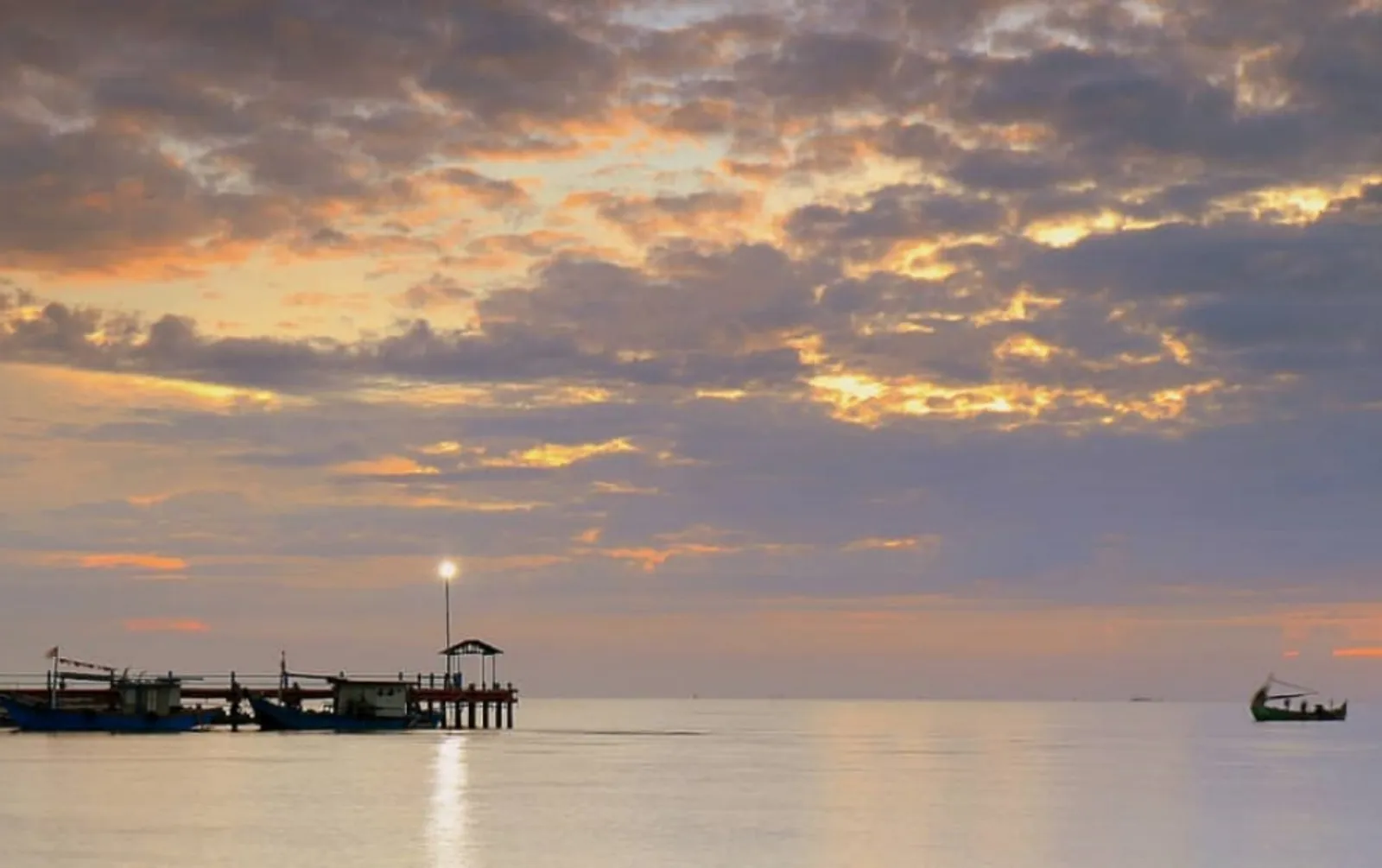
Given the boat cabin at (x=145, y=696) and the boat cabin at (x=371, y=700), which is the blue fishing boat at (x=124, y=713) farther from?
the boat cabin at (x=371, y=700)

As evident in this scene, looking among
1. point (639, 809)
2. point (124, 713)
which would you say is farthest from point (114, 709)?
point (639, 809)

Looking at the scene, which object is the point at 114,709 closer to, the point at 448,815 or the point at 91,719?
the point at 91,719

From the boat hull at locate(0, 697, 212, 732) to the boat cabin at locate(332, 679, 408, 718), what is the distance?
38.2ft

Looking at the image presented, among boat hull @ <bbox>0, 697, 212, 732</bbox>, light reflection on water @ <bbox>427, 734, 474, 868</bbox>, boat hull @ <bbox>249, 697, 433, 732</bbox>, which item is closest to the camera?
light reflection on water @ <bbox>427, 734, 474, 868</bbox>

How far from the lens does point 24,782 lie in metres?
98.3

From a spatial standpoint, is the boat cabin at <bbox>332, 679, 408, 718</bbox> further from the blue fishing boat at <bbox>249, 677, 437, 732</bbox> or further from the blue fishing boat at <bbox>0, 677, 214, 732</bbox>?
the blue fishing boat at <bbox>0, 677, 214, 732</bbox>

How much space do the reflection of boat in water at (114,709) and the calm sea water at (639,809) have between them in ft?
8.00

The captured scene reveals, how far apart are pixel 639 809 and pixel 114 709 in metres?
79.4

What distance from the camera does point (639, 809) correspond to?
86.9m

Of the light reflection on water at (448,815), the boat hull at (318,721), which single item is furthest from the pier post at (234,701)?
the light reflection on water at (448,815)

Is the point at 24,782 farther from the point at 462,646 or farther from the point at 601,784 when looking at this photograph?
the point at 462,646

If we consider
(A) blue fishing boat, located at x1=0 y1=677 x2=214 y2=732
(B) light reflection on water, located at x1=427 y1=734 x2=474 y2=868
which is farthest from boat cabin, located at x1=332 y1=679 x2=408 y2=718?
(B) light reflection on water, located at x1=427 y1=734 x2=474 y2=868

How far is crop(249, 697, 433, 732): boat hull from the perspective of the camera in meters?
152

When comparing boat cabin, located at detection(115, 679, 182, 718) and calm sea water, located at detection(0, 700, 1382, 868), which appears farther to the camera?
boat cabin, located at detection(115, 679, 182, 718)
